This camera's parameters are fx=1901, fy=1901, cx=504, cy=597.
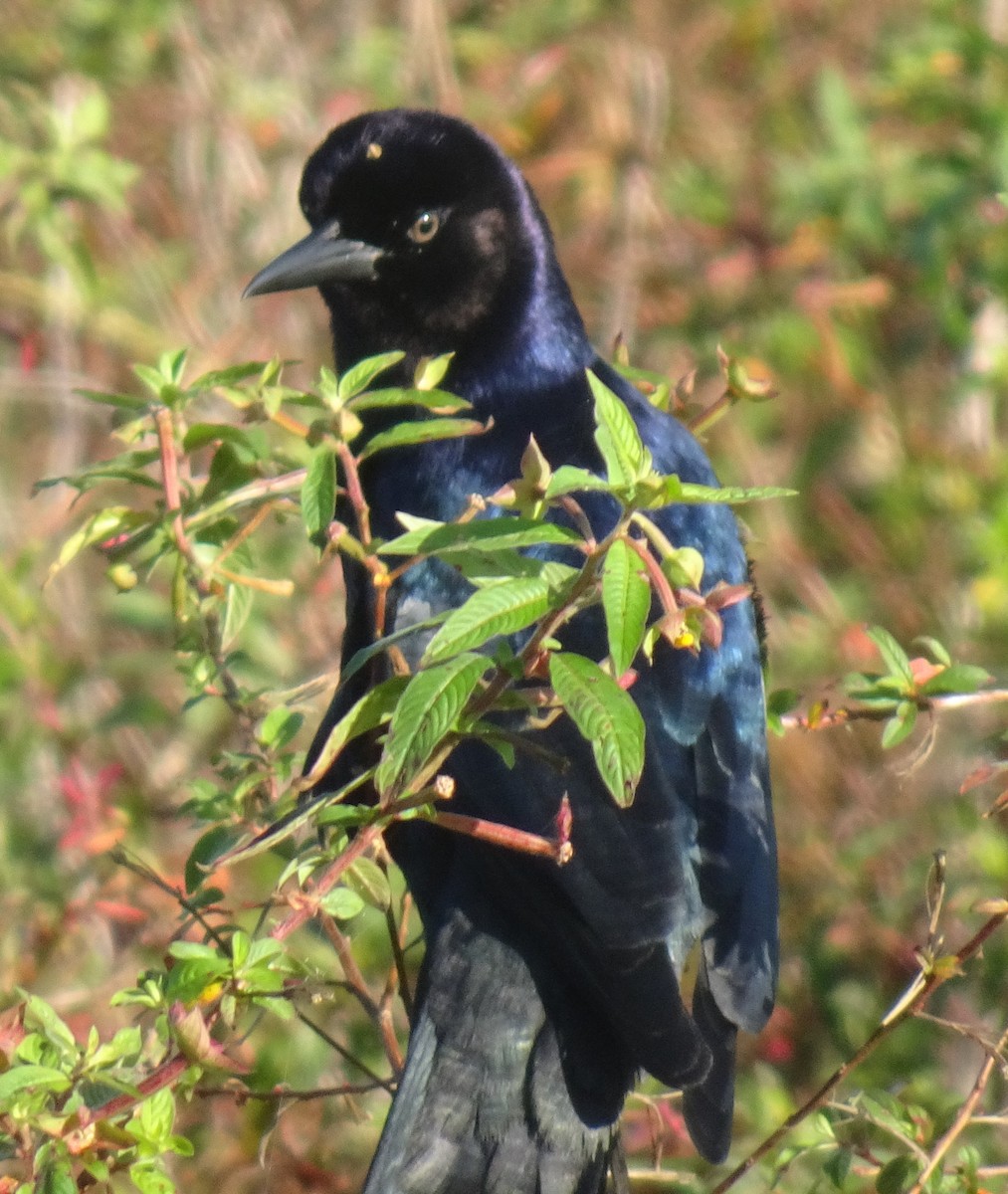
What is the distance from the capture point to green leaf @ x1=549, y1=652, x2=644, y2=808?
1.56 metres

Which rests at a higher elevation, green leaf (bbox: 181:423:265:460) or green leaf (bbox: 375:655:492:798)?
green leaf (bbox: 375:655:492:798)

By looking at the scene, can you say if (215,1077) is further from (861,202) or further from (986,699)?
(861,202)

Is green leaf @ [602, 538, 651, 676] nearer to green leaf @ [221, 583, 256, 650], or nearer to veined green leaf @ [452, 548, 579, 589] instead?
veined green leaf @ [452, 548, 579, 589]

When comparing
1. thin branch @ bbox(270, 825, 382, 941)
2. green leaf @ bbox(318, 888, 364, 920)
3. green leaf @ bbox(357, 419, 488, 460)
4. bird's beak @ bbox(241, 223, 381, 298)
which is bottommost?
bird's beak @ bbox(241, 223, 381, 298)

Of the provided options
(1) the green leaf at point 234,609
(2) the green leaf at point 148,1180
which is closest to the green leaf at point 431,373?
(1) the green leaf at point 234,609

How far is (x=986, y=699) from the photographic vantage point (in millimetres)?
2121

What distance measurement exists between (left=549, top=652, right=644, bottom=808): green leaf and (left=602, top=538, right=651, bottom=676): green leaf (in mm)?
27

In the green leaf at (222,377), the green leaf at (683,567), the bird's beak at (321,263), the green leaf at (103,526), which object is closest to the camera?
the green leaf at (683,567)

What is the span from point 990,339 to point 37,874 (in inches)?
99.9

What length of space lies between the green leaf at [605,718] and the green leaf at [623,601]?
3 centimetres

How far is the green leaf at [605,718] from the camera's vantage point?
1.56 m

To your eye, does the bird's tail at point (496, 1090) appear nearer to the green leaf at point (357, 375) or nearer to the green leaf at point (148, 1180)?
the green leaf at point (148, 1180)

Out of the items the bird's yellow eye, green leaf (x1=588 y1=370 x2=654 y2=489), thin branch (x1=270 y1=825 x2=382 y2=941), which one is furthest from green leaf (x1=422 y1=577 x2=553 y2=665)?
the bird's yellow eye

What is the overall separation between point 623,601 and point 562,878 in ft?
2.89
